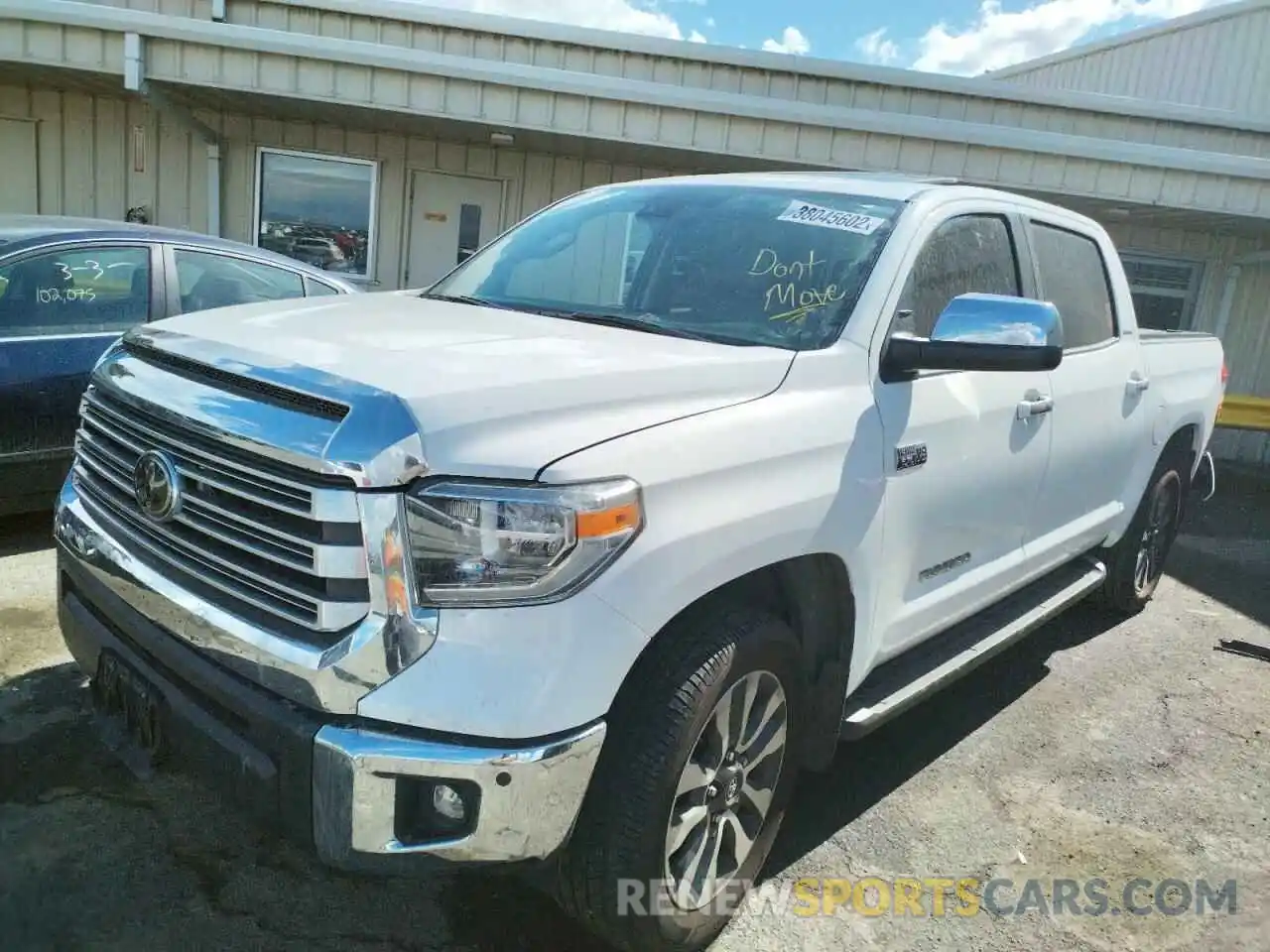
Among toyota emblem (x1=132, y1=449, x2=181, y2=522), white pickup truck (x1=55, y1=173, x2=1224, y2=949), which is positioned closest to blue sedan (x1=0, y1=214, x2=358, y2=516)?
white pickup truck (x1=55, y1=173, x2=1224, y2=949)

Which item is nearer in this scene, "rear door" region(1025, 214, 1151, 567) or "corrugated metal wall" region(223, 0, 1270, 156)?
"rear door" region(1025, 214, 1151, 567)

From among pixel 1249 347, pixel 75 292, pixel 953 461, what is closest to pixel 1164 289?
pixel 1249 347

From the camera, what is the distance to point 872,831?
302cm

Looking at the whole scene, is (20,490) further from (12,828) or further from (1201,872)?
(1201,872)

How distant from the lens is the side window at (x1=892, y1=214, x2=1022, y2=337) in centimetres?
291

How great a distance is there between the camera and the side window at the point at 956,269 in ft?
9.55

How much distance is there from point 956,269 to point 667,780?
2010 millimetres

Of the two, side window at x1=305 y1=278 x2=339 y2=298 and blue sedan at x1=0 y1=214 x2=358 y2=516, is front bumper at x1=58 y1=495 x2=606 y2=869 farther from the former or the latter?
side window at x1=305 y1=278 x2=339 y2=298

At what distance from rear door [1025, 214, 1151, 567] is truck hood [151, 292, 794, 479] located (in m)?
1.67

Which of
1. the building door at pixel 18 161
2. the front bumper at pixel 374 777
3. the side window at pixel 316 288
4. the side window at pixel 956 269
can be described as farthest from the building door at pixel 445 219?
the front bumper at pixel 374 777

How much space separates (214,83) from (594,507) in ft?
27.1

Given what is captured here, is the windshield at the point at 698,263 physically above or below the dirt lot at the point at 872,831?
A: above

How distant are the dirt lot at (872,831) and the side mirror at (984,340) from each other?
4.86ft

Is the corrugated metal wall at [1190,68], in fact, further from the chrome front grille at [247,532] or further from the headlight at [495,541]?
the chrome front grille at [247,532]
